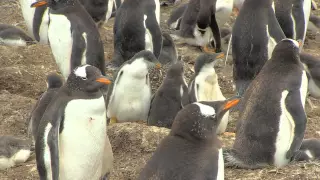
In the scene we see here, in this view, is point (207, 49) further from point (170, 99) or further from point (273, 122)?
point (273, 122)

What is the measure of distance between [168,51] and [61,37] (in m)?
1.75

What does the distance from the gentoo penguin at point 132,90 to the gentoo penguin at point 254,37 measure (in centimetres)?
108

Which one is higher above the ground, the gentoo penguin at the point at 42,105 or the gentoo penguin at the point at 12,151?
the gentoo penguin at the point at 42,105

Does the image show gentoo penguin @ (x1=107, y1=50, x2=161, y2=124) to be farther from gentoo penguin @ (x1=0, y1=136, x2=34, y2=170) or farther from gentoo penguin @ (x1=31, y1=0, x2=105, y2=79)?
gentoo penguin @ (x1=0, y1=136, x2=34, y2=170)

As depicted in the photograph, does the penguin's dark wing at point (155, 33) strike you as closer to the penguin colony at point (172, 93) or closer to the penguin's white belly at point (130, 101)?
the penguin colony at point (172, 93)

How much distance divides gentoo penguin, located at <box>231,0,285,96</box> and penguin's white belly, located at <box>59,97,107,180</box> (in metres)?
2.68

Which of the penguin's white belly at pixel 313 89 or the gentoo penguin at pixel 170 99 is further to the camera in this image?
the penguin's white belly at pixel 313 89

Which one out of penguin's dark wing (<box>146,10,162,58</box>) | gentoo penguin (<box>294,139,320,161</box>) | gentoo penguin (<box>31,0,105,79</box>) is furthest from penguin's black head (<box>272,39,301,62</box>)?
penguin's dark wing (<box>146,10,162,58</box>)

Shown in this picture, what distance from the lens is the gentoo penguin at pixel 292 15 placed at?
8.27 m

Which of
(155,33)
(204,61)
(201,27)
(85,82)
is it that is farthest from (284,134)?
(201,27)

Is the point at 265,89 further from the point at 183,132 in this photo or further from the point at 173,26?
the point at 173,26

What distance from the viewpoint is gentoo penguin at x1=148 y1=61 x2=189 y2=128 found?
260 inches

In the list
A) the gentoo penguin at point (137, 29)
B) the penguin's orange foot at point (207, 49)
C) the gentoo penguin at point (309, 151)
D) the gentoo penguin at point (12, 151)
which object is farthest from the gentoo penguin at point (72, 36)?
the gentoo penguin at point (309, 151)

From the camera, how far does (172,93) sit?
6.61 meters
